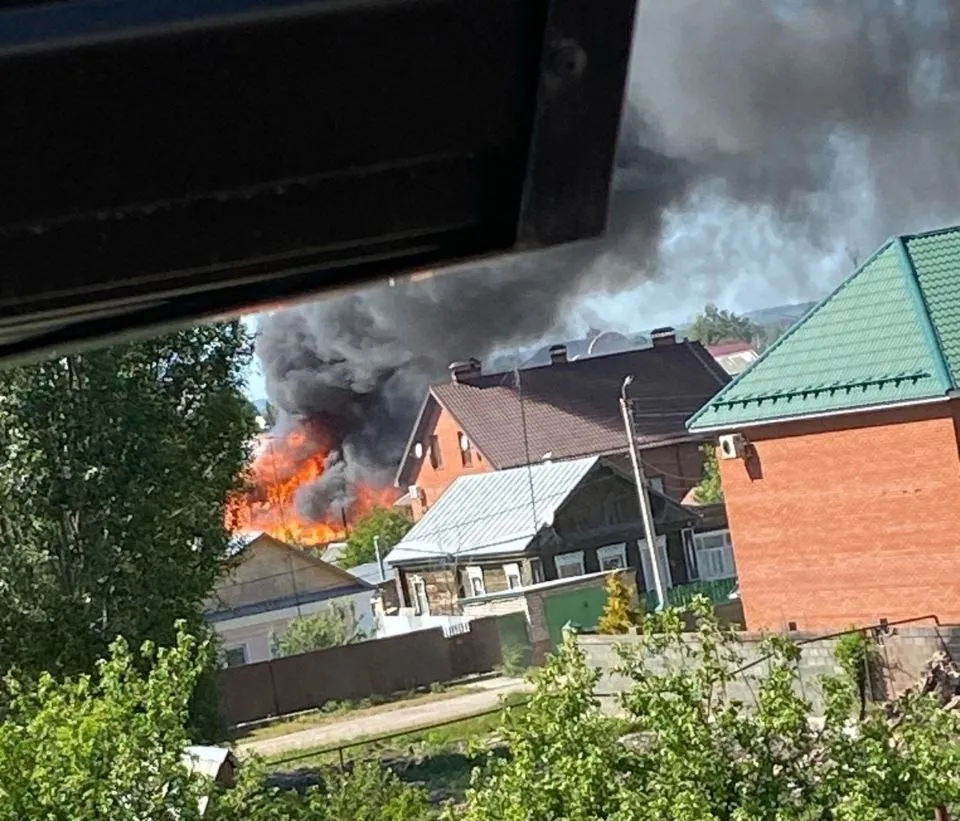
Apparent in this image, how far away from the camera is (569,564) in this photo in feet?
51.0

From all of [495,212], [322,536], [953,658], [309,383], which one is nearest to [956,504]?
[953,658]

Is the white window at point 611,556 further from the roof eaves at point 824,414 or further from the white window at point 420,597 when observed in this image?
the roof eaves at point 824,414

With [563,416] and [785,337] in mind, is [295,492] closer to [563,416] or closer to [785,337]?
[563,416]

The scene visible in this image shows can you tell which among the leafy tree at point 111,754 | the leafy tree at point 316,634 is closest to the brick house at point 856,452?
the leafy tree at point 111,754

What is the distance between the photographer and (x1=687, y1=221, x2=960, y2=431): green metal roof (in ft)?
30.1

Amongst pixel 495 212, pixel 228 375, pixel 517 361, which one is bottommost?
pixel 495 212

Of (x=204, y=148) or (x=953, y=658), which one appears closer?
(x=204, y=148)

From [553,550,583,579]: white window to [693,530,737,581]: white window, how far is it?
4.00ft

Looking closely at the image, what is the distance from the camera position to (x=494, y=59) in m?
0.53

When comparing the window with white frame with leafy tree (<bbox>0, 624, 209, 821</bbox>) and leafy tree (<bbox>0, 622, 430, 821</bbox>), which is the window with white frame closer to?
leafy tree (<bbox>0, 622, 430, 821</bbox>)

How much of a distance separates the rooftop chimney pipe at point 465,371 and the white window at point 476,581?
13.9 ft

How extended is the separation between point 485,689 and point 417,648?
1335 mm

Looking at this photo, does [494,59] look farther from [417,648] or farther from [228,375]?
[417,648]

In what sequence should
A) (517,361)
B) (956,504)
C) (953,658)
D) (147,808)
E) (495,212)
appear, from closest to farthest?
(495,212) → (147,808) → (953,658) → (956,504) → (517,361)
